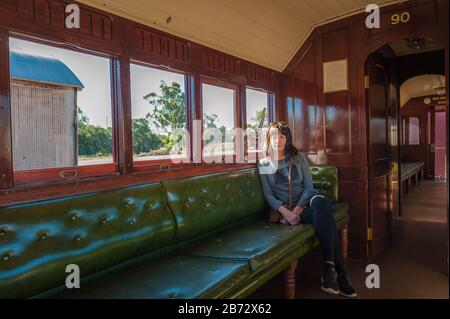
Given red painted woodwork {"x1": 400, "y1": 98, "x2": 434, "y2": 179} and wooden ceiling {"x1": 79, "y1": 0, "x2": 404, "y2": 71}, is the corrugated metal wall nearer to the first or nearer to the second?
wooden ceiling {"x1": 79, "y1": 0, "x2": 404, "y2": 71}

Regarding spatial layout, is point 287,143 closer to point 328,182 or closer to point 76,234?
point 328,182

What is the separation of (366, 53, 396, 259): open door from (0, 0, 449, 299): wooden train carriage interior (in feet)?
0.07

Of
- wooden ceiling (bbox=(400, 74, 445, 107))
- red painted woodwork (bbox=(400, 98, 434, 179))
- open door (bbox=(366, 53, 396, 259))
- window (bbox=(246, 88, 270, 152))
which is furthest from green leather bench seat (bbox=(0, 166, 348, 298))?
red painted woodwork (bbox=(400, 98, 434, 179))

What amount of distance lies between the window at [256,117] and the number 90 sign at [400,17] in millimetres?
1438

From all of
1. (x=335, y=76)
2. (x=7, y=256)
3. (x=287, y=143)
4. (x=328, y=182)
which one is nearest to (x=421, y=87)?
(x=335, y=76)

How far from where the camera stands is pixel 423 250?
146 inches

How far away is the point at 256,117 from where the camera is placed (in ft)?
12.8

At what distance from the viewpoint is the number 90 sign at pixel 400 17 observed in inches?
129

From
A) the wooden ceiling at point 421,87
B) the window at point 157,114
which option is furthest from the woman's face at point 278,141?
the wooden ceiling at point 421,87

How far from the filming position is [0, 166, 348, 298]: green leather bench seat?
1.58 m

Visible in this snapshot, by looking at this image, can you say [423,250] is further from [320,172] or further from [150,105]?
[150,105]

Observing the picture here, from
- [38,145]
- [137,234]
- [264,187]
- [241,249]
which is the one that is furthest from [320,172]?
[38,145]

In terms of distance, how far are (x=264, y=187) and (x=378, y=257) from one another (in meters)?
1.52

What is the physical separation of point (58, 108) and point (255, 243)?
4.87 feet
